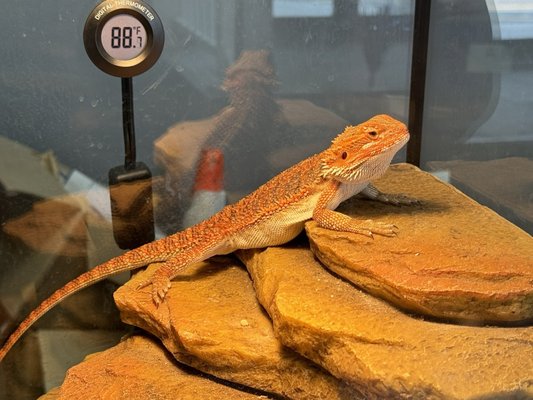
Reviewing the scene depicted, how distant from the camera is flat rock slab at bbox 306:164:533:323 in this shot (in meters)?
1.94

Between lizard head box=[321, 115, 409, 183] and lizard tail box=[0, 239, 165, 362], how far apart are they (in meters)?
0.90

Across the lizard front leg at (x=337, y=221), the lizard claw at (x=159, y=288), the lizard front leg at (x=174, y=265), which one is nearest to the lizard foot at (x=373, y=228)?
the lizard front leg at (x=337, y=221)

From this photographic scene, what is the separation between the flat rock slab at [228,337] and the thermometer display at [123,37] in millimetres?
→ 1008

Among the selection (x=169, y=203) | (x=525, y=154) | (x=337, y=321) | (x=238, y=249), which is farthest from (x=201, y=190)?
(x=525, y=154)

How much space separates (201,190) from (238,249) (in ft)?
1.65

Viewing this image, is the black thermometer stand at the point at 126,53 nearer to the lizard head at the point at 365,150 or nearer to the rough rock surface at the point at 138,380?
the rough rock surface at the point at 138,380

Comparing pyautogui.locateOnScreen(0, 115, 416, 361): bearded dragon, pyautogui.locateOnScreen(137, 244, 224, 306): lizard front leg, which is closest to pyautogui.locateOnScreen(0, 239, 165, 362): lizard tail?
pyautogui.locateOnScreen(0, 115, 416, 361): bearded dragon

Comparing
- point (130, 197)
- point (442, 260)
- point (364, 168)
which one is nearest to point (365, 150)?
point (364, 168)

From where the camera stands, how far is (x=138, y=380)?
7.77 ft

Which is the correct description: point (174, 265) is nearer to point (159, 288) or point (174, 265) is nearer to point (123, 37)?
point (159, 288)

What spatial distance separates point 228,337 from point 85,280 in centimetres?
86

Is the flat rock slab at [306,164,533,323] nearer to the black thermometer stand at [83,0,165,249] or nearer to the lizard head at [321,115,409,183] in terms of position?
the lizard head at [321,115,409,183]

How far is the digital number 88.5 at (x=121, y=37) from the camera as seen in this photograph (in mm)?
2709

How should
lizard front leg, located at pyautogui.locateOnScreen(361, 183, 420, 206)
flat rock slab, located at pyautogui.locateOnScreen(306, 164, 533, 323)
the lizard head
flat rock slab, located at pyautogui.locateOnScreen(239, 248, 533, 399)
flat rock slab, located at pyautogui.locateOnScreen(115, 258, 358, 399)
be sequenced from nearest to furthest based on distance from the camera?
flat rock slab, located at pyautogui.locateOnScreen(239, 248, 533, 399)
flat rock slab, located at pyautogui.locateOnScreen(306, 164, 533, 323)
flat rock slab, located at pyautogui.locateOnScreen(115, 258, 358, 399)
the lizard head
lizard front leg, located at pyautogui.locateOnScreen(361, 183, 420, 206)
